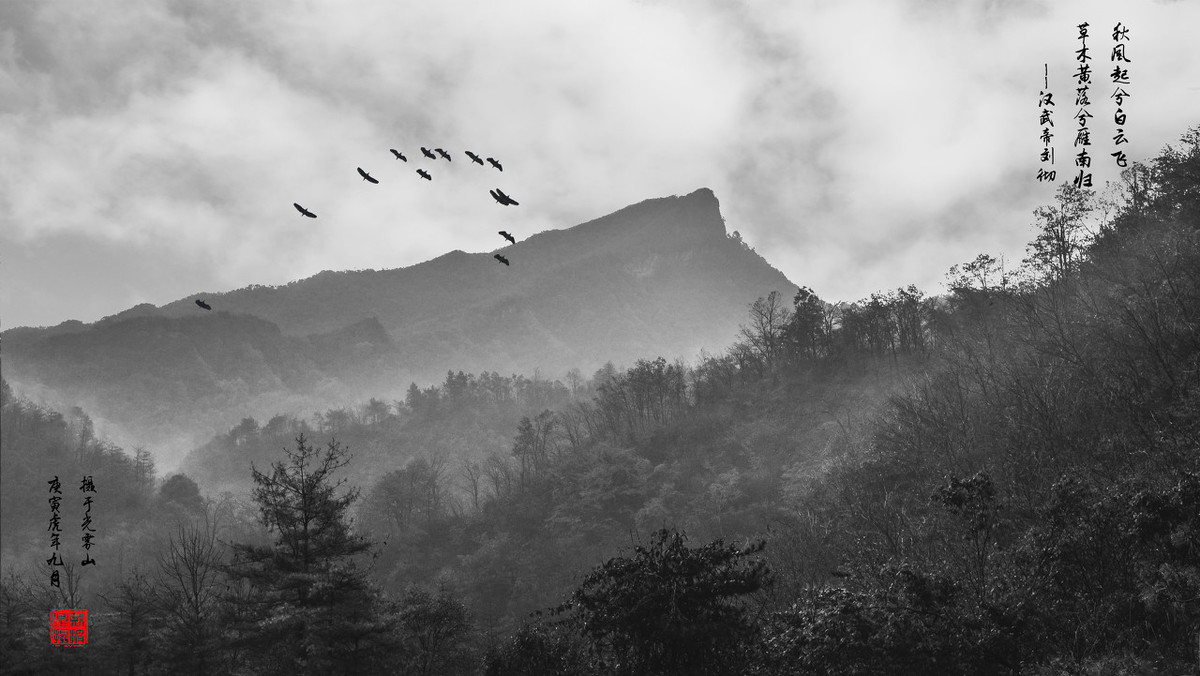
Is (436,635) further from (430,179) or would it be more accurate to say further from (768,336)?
(768,336)

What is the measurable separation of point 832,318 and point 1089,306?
141ft

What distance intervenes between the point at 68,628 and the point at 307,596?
17699 mm

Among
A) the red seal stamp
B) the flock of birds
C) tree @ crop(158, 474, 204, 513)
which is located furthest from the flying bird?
tree @ crop(158, 474, 204, 513)

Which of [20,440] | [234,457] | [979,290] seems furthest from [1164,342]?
[234,457]

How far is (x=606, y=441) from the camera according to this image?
8469 centimetres

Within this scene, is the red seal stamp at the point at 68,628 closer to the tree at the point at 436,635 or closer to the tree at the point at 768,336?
the tree at the point at 436,635

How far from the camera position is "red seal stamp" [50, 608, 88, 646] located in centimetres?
3048

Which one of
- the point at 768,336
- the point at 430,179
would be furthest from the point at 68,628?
the point at 768,336

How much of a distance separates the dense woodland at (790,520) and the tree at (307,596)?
4.1 inches

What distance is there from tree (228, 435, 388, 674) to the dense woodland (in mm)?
105

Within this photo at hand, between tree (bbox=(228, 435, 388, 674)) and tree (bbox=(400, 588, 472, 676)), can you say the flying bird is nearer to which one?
tree (bbox=(228, 435, 388, 674))

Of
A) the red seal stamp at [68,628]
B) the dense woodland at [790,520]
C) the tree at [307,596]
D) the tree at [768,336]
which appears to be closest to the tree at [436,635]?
the dense woodland at [790,520]

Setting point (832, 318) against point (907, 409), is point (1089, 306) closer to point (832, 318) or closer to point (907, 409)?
point (907, 409)

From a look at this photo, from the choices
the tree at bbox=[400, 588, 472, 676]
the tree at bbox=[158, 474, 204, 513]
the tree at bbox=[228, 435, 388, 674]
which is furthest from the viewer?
the tree at bbox=[158, 474, 204, 513]
